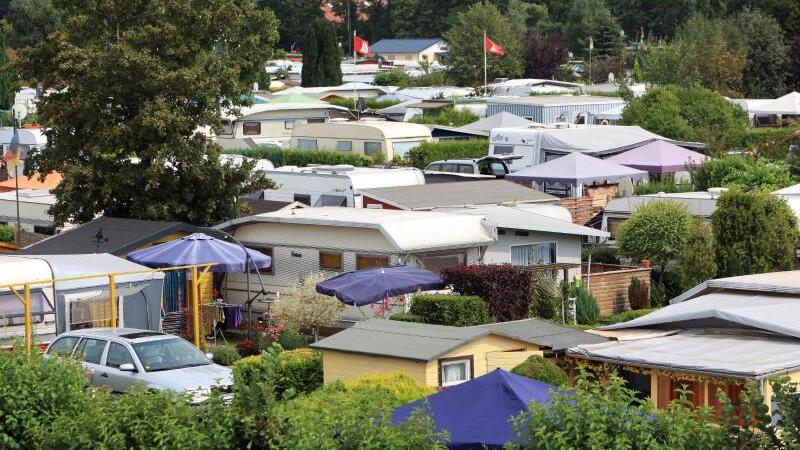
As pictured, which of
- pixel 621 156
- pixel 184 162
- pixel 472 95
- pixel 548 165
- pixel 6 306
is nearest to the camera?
pixel 6 306

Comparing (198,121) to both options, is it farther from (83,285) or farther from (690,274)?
(690,274)

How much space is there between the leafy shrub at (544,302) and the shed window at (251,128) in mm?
29313

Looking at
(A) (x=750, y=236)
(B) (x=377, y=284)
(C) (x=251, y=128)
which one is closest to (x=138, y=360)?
(B) (x=377, y=284)

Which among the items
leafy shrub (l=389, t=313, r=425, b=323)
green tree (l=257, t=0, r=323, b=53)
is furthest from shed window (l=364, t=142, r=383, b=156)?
green tree (l=257, t=0, r=323, b=53)

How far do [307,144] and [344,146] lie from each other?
1.89 meters

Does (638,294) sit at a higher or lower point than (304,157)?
lower

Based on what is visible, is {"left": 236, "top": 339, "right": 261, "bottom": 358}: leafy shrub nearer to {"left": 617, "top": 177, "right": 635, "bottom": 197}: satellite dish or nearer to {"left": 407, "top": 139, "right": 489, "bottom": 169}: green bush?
{"left": 617, "top": 177, "right": 635, "bottom": 197}: satellite dish

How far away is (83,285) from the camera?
22.0m

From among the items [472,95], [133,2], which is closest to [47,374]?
[133,2]

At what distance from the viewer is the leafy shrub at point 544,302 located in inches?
954

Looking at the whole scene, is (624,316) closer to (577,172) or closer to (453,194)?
(453,194)

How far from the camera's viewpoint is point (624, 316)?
24141 mm

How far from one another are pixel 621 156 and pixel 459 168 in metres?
4.57

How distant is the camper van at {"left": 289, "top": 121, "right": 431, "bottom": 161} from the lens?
43438 mm
